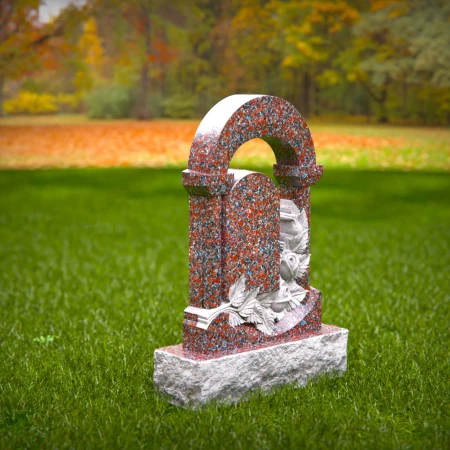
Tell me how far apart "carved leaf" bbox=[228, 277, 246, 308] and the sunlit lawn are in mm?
13333

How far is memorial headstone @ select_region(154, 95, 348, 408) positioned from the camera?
14.4ft

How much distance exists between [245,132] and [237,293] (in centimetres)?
101

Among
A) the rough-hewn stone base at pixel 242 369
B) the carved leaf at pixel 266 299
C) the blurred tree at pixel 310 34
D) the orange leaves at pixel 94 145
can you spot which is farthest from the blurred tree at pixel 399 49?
the carved leaf at pixel 266 299

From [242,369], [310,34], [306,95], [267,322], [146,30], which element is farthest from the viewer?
[146,30]

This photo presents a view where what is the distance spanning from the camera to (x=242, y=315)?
181 inches

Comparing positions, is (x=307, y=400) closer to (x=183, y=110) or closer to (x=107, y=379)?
(x=107, y=379)

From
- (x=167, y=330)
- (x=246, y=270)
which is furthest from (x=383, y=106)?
(x=246, y=270)

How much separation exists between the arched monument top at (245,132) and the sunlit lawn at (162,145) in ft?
41.8

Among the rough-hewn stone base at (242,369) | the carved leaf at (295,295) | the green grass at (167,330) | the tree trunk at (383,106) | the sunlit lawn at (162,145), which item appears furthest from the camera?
the tree trunk at (383,106)

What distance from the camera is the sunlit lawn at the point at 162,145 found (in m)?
17.4

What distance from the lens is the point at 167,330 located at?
20.5ft

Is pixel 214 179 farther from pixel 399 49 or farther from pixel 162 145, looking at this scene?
pixel 162 145

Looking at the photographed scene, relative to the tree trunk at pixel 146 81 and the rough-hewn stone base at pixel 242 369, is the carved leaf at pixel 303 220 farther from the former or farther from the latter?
the tree trunk at pixel 146 81

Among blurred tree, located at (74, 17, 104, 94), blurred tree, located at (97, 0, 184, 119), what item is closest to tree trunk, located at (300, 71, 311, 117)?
blurred tree, located at (97, 0, 184, 119)
